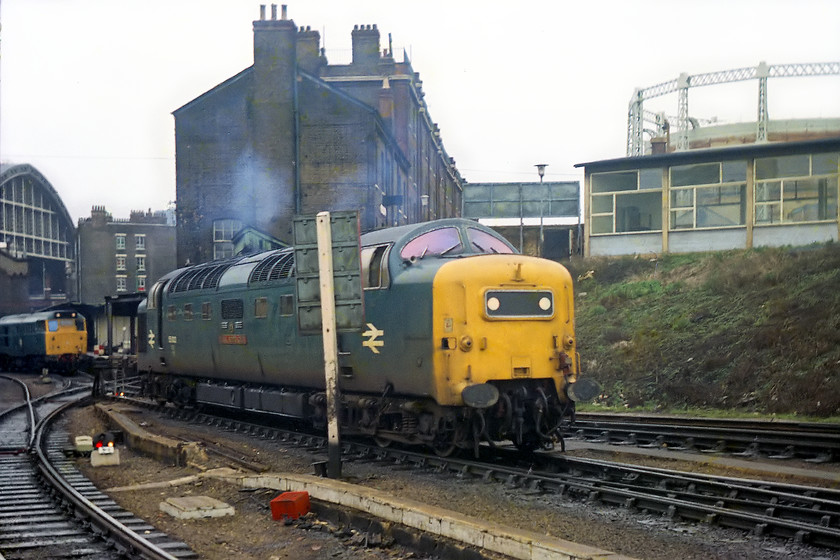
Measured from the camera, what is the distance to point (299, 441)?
14.9 metres

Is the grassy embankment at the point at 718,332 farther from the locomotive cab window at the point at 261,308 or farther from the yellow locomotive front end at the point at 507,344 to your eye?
the locomotive cab window at the point at 261,308

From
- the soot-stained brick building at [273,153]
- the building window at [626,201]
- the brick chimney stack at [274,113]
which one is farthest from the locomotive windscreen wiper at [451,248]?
the brick chimney stack at [274,113]

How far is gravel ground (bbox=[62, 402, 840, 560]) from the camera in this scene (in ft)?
24.3

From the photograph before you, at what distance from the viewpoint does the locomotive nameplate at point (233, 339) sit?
16.5 meters

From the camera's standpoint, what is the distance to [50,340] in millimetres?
42500

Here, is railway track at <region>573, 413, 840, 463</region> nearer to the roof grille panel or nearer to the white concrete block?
the roof grille panel

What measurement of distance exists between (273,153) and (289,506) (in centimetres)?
2797

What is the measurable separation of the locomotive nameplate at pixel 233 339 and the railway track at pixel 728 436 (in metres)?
6.22

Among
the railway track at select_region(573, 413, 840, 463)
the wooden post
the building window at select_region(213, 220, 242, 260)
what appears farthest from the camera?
the building window at select_region(213, 220, 242, 260)

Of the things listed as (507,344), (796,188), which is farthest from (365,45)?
(507,344)

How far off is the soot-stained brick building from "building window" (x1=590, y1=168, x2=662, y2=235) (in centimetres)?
772

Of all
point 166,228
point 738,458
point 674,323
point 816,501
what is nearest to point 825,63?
point 674,323

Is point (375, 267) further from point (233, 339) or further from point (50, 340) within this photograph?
point (50, 340)

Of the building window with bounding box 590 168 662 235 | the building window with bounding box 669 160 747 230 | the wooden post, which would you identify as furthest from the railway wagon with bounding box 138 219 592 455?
the building window with bounding box 590 168 662 235
